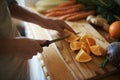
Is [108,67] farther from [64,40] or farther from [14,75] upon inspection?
[14,75]

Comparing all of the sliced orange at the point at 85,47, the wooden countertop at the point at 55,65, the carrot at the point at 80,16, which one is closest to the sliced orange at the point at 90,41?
the sliced orange at the point at 85,47

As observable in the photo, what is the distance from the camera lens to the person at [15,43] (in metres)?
0.67

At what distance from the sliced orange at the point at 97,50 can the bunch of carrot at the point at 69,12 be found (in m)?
0.27

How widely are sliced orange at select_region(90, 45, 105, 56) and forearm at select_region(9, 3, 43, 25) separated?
0.24 m

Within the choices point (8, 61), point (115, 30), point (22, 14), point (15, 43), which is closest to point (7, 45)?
point (15, 43)

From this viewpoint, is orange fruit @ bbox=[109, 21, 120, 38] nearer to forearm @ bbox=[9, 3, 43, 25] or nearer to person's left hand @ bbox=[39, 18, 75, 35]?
person's left hand @ bbox=[39, 18, 75, 35]

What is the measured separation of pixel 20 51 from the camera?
68 cm

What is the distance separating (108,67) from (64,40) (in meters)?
0.22

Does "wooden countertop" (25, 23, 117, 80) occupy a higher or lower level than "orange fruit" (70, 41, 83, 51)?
lower

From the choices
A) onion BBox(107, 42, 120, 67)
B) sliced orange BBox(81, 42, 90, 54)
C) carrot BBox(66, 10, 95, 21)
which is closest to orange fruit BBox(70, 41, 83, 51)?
sliced orange BBox(81, 42, 90, 54)

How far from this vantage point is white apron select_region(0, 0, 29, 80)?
747mm

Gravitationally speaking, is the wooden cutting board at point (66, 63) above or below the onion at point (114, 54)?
below

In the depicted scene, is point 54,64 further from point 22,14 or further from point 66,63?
point 22,14

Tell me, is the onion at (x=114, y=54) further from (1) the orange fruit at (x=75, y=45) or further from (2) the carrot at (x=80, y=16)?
(2) the carrot at (x=80, y=16)
